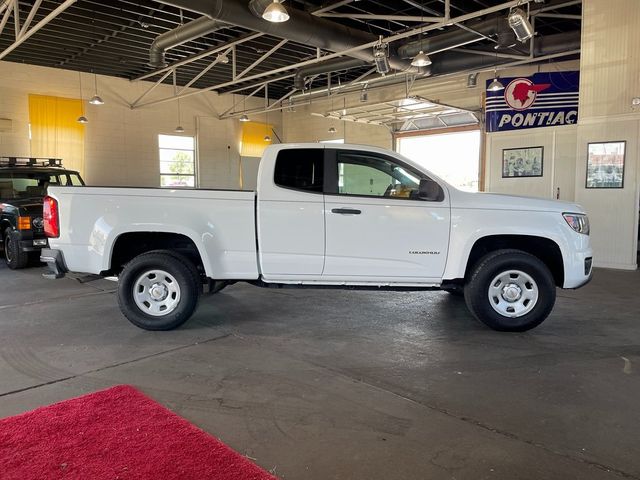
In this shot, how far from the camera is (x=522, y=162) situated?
11.9m

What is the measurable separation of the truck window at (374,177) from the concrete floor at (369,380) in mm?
1457

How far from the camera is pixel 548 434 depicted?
2908 millimetres

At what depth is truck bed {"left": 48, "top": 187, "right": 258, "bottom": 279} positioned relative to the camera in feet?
15.9

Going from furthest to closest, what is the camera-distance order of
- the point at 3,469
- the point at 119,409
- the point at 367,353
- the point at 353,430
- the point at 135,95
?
1. the point at 135,95
2. the point at 367,353
3. the point at 119,409
4. the point at 353,430
5. the point at 3,469

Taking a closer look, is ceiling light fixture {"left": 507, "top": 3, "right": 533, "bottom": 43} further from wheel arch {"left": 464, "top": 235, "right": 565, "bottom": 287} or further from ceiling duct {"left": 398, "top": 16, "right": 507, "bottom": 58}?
wheel arch {"left": 464, "top": 235, "right": 565, "bottom": 287}

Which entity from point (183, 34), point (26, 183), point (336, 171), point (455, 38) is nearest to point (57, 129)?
point (183, 34)

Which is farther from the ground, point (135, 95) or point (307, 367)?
point (135, 95)

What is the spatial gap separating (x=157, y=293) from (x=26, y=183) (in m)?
6.47

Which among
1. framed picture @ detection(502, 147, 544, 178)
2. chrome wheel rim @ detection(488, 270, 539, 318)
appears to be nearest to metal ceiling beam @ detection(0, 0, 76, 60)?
chrome wheel rim @ detection(488, 270, 539, 318)

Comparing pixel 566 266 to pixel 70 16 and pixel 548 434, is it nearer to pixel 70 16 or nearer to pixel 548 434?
pixel 548 434

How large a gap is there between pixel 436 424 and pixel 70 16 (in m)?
13.1

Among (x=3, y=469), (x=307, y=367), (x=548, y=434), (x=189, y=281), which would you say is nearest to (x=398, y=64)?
(x=189, y=281)

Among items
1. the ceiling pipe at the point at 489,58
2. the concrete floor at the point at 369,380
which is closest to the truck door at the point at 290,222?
the concrete floor at the point at 369,380

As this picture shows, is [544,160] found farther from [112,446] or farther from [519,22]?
[112,446]
